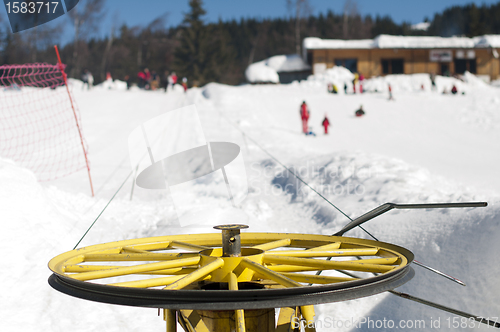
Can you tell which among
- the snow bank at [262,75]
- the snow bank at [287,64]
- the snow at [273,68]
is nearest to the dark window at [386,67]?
the snow at [273,68]

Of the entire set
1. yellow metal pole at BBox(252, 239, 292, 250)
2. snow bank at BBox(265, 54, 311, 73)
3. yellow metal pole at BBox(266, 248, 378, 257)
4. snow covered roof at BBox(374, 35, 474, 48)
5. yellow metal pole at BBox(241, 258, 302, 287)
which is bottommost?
snow bank at BBox(265, 54, 311, 73)

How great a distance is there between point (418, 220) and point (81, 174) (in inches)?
332

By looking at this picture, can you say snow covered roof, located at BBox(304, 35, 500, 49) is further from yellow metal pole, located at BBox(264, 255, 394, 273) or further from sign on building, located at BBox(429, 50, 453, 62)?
yellow metal pole, located at BBox(264, 255, 394, 273)

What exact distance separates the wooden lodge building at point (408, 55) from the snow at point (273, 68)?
391cm

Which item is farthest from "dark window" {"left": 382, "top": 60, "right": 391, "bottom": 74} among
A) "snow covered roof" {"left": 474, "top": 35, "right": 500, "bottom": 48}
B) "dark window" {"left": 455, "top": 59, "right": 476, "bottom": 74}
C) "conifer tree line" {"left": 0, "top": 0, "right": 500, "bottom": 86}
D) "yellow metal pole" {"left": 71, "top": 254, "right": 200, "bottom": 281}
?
"yellow metal pole" {"left": 71, "top": 254, "right": 200, "bottom": 281}

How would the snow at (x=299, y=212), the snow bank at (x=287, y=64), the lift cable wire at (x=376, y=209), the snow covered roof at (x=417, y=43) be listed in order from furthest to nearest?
the snow bank at (x=287, y=64) → the snow covered roof at (x=417, y=43) → the snow at (x=299, y=212) → the lift cable wire at (x=376, y=209)

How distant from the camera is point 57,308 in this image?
4000 mm

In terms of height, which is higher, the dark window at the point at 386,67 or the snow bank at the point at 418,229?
the snow bank at the point at 418,229

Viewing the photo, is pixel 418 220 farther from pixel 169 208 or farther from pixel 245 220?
pixel 169 208

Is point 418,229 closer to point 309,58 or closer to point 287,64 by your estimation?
point 309,58

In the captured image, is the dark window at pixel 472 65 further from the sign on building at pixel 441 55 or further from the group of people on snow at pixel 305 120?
the group of people on snow at pixel 305 120

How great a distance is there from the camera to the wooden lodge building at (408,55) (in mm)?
40344

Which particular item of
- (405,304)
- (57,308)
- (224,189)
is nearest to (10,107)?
(224,189)

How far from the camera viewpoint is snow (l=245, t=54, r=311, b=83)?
43.7 metres
